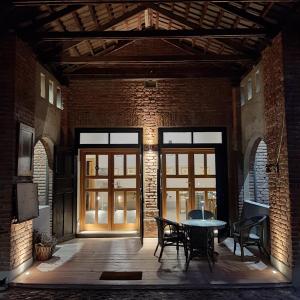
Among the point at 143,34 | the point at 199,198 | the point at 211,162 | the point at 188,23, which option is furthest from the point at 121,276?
the point at 188,23

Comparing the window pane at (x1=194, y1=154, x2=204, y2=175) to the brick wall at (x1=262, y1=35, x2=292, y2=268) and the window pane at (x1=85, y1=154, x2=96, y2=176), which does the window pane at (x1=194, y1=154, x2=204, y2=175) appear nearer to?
the window pane at (x1=85, y1=154, x2=96, y2=176)

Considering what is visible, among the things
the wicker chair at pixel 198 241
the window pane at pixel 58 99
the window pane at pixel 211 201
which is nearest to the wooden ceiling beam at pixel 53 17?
the window pane at pixel 58 99

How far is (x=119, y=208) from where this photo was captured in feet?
29.8

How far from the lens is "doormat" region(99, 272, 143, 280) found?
211 inches

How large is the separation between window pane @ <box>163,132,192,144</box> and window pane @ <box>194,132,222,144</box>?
0.21m

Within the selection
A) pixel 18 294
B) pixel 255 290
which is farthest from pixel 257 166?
pixel 18 294

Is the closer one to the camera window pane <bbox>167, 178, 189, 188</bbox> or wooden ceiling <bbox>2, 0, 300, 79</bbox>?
wooden ceiling <bbox>2, 0, 300, 79</bbox>

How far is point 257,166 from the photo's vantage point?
323 inches

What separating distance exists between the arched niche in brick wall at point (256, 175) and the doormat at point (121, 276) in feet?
12.6

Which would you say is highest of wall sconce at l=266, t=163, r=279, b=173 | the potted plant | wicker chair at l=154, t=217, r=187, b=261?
wall sconce at l=266, t=163, r=279, b=173

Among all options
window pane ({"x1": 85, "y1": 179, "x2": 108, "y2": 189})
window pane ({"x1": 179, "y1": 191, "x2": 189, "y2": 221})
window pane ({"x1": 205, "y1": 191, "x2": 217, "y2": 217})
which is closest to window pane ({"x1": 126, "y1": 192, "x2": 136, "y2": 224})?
window pane ({"x1": 85, "y1": 179, "x2": 108, "y2": 189})

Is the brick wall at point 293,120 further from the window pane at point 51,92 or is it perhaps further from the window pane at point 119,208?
the window pane at point 51,92

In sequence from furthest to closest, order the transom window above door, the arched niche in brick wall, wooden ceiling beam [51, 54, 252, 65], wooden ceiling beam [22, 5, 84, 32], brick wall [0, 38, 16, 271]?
the transom window above door, the arched niche in brick wall, wooden ceiling beam [51, 54, 252, 65], wooden ceiling beam [22, 5, 84, 32], brick wall [0, 38, 16, 271]

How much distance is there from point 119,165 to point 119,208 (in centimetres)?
117
